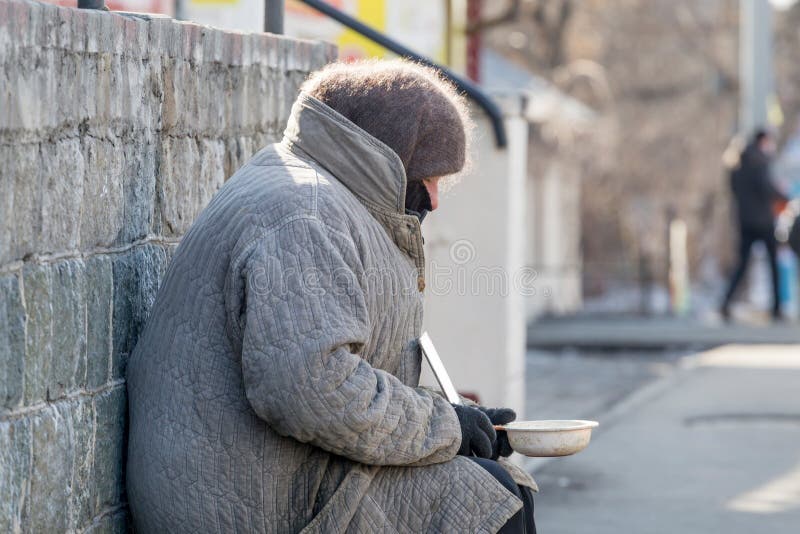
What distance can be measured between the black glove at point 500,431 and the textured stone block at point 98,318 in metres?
0.84

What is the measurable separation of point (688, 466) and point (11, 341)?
4814 mm

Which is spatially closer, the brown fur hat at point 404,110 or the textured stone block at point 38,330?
the textured stone block at point 38,330

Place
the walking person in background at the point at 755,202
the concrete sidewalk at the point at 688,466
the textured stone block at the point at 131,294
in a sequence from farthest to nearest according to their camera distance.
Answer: the walking person in background at the point at 755,202 → the concrete sidewalk at the point at 688,466 → the textured stone block at the point at 131,294

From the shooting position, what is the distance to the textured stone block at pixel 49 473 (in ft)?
9.93

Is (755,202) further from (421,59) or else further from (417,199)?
(417,199)

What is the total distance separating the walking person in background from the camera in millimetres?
14805

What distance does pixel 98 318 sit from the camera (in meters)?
3.37

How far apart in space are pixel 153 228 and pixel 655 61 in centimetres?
2545

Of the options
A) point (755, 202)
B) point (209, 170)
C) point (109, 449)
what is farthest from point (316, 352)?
point (755, 202)

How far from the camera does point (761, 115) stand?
55.9 feet

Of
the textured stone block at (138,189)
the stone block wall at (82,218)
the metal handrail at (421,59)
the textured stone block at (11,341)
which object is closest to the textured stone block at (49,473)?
the stone block wall at (82,218)

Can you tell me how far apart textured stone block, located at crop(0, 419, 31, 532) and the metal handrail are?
2.61 m

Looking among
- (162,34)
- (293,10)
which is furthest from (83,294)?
(293,10)

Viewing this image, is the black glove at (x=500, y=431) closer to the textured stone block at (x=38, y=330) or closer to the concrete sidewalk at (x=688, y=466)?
the textured stone block at (x=38, y=330)
